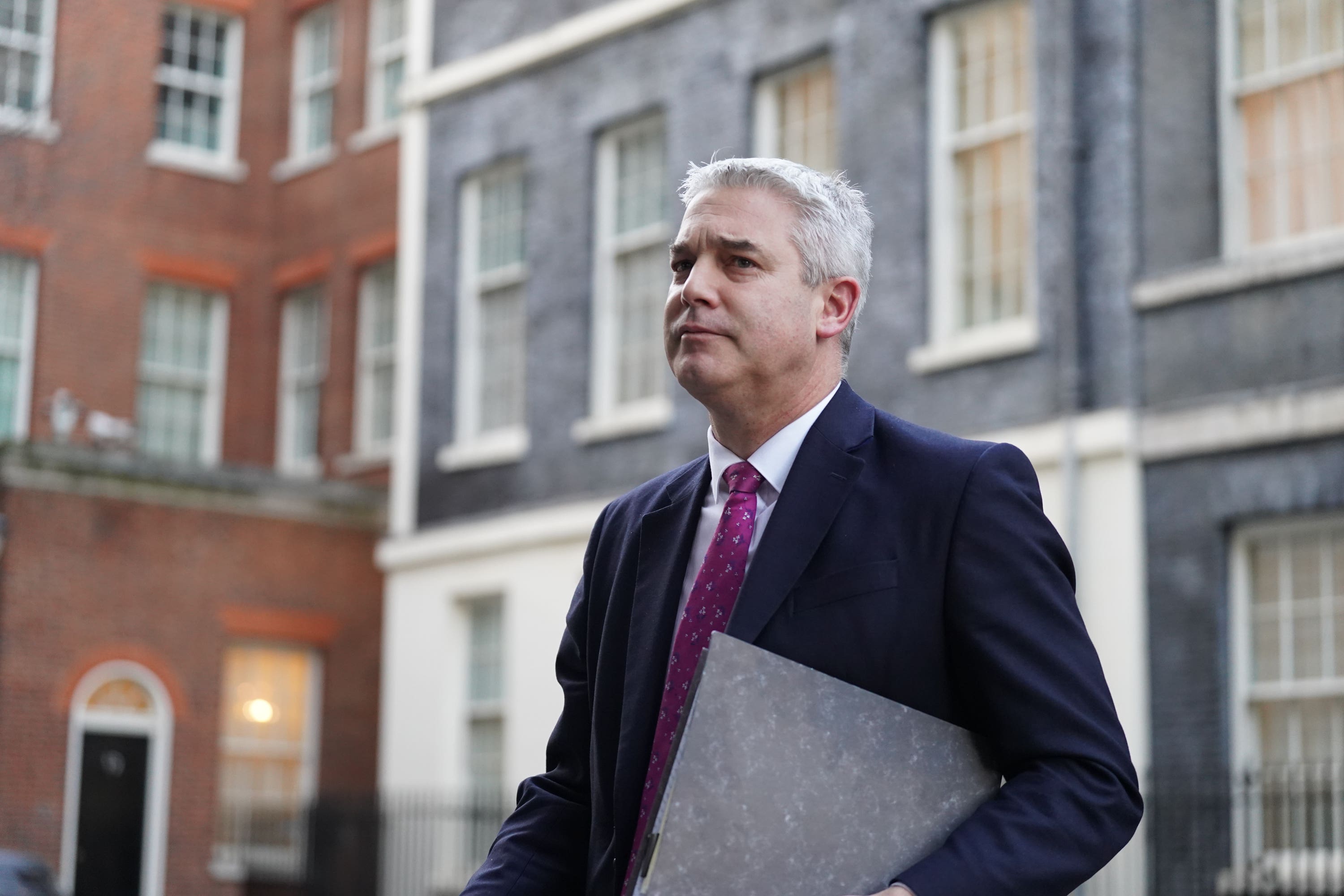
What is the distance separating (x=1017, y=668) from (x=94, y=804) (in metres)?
18.9

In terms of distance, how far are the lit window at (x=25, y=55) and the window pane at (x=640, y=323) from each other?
615cm

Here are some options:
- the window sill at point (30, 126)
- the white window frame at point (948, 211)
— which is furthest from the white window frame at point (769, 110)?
the window sill at point (30, 126)

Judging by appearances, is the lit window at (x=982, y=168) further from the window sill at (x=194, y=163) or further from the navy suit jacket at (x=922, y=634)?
the navy suit jacket at (x=922, y=634)

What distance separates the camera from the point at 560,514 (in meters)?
19.1

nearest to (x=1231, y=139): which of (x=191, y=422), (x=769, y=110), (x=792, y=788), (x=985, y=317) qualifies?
(x=985, y=317)

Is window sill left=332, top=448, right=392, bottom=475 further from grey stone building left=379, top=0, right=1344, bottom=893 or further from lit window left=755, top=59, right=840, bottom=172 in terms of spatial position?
lit window left=755, top=59, right=840, bottom=172

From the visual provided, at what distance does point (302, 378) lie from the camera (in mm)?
25219

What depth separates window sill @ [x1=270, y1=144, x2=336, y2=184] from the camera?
82.9 ft

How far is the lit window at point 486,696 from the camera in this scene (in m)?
19.5

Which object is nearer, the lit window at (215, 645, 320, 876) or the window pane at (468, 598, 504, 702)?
the window pane at (468, 598, 504, 702)

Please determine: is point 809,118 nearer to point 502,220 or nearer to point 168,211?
point 502,220

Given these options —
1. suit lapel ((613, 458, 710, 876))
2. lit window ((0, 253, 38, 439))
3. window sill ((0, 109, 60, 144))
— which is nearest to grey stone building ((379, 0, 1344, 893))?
window sill ((0, 109, 60, 144))

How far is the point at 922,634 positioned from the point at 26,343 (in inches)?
876

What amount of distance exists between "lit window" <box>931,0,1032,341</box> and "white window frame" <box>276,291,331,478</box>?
10699mm
